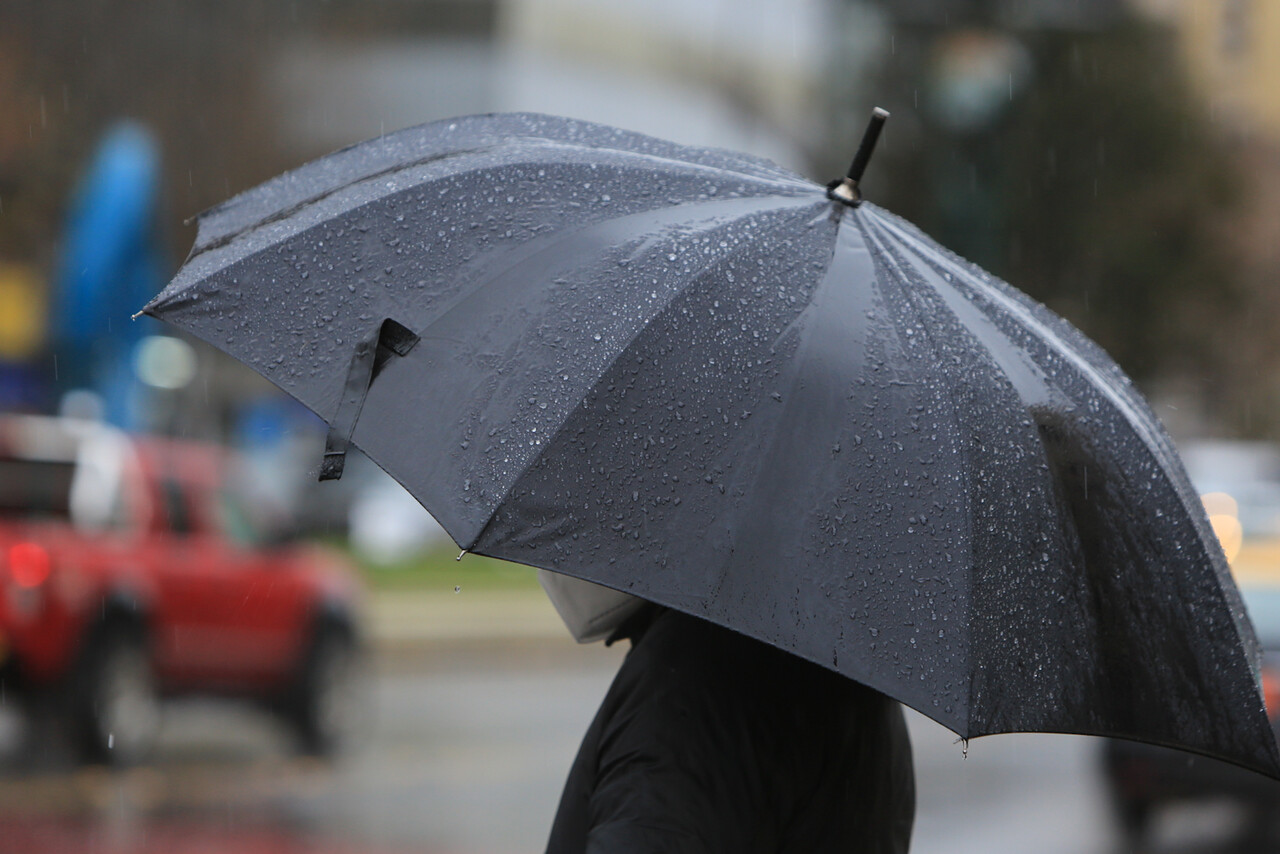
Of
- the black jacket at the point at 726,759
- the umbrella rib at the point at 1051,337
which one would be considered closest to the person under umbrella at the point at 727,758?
the black jacket at the point at 726,759

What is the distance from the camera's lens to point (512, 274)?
7.48 ft

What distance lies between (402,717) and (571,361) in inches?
435

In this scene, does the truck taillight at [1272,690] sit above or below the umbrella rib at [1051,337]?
below

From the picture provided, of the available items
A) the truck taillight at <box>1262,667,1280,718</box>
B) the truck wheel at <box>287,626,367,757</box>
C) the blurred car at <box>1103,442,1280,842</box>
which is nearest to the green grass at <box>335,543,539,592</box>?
the truck wheel at <box>287,626,367,757</box>

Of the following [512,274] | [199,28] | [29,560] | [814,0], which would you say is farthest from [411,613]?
[814,0]

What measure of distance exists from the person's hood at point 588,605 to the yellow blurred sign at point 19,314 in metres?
29.5

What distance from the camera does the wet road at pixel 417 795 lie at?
8148 millimetres

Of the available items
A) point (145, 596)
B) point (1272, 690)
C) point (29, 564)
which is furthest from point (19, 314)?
point (1272, 690)

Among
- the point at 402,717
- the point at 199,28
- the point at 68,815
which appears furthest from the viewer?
the point at 199,28

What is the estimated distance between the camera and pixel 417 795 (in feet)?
31.2

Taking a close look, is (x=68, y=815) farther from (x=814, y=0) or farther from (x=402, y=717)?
(x=814, y=0)

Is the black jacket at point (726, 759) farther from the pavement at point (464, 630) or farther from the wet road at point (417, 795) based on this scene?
the pavement at point (464, 630)

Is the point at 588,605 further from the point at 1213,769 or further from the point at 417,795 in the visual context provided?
the point at 417,795

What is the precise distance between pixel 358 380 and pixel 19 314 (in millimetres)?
30555
